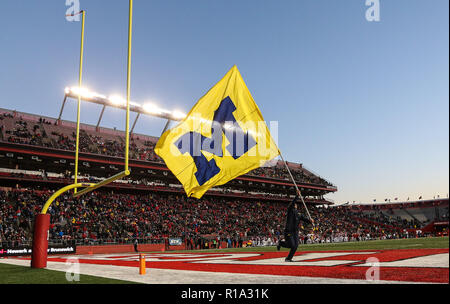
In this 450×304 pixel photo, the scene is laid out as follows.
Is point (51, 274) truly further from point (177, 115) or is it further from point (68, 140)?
point (177, 115)

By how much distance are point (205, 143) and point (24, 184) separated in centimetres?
3533

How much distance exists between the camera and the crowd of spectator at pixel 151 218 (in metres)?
33.0

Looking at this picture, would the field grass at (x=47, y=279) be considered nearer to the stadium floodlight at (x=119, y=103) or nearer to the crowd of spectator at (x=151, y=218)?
the crowd of spectator at (x=151, y=218)

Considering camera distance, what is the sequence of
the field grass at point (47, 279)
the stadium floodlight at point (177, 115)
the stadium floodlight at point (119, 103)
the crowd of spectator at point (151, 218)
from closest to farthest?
the field grass at point (47, 279), the crowd of spectator at point (151, 218), the stadium floodlight at point (119, 103), the stadium floodlight at point (177, 115)

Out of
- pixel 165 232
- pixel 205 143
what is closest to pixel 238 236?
pixel 165 232

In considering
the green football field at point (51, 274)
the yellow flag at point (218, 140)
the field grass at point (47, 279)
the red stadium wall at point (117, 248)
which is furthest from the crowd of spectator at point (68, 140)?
the field grass at point (47, 279)

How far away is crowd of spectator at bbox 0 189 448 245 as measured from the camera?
108 feet

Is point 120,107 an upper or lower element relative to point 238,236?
upper

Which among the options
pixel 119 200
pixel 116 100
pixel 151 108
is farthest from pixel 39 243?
pixel 151 108

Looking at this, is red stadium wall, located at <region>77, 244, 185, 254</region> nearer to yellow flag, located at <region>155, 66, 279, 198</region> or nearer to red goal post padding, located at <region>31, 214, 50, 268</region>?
red goal post padding, located at <region>31, 214, 50, 268</region>

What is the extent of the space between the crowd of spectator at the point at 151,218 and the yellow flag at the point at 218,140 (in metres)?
22.9

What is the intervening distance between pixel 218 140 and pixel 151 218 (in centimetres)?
3177
